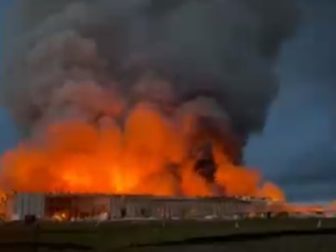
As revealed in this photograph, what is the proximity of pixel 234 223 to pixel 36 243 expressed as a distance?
7.39 ft

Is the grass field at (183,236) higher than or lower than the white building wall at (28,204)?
lower

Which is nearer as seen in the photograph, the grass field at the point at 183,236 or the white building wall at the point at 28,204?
the grass field at the point at 183,236

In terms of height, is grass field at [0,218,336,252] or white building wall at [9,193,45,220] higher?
white building wall at [9,193,45,220]

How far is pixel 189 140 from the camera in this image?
130 feet

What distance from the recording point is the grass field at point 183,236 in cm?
704

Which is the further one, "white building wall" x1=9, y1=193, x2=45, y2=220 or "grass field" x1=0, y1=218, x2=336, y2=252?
"white building wall" x1=9, y1=193, x2=45, y2=220

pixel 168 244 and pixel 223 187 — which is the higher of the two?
pixel 223 187

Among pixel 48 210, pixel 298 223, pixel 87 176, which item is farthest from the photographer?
pixel 87 176

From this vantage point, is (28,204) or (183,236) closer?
(183,236)

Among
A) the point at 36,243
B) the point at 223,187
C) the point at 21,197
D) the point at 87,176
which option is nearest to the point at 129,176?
the point at 87,176

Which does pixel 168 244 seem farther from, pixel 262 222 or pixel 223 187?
pixel 223 187

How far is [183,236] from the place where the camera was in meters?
7.13

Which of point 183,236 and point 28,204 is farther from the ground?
point 28,204

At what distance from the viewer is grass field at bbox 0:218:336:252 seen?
23.1 ft
